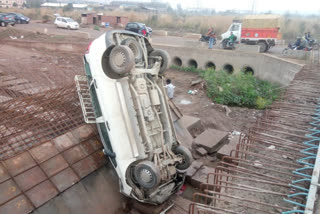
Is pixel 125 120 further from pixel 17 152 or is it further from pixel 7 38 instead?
pixel 7 38

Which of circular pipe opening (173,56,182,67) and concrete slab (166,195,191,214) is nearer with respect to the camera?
concrete slab (166,195,191,214)

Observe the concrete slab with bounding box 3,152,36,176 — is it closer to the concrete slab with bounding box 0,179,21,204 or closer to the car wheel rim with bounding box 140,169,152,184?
the concrete slab with bounding box 0,179,21,204

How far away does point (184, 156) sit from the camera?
189 inches

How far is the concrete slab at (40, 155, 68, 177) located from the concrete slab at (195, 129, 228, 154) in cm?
358

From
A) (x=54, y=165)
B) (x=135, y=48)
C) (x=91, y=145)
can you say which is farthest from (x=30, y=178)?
(x=135, y=48)

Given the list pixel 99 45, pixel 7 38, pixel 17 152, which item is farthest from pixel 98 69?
pixel 7 38

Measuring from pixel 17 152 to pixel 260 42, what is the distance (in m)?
15.0

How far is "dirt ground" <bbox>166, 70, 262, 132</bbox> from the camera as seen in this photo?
9.30 m

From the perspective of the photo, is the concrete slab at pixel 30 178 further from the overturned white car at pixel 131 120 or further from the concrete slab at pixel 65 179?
the overturned white car at pixel 131 120

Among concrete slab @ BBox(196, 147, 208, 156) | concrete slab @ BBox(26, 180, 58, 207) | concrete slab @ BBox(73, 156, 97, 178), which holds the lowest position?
concrete slab @ BBox(196, 147, 208, 156)

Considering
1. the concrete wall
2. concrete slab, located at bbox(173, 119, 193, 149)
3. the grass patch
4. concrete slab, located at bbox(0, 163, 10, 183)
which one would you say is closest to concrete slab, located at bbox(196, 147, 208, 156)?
concrete slab, located at bbox(173, 119, 193, 149)

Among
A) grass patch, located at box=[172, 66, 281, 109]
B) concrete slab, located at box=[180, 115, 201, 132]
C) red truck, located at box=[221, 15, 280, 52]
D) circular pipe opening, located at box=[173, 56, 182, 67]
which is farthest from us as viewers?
circular pipe opening, located at box=[173, 56, 182, 67]

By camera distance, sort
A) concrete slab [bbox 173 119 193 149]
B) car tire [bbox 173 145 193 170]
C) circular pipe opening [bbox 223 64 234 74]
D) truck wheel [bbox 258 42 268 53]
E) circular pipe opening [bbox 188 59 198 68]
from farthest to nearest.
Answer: circular pipe opening [bbox 188 59 198 68]
truck wheel [bbox 258 42 268 53]
circular pipe opening [bbox 223 64 234 74]
concrete slab [bbox 173 119 193 149]
car tire [bbox 173 145 193 170]

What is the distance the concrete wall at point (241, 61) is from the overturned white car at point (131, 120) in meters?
8.55
